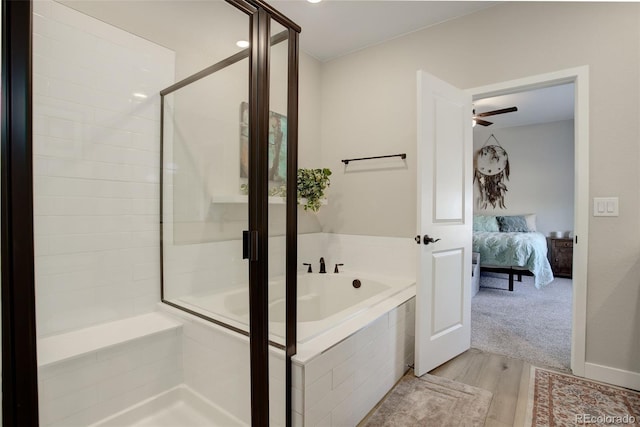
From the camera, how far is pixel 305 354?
4.63 ft

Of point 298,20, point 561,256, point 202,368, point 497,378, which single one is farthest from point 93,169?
point 561,256

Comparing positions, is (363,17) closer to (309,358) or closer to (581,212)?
(581,212)

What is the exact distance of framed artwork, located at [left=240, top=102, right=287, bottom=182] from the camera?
4.54 ft

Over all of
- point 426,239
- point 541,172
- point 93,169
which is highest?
point 541,172

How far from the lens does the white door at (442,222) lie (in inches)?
84.1

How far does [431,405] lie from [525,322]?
1936 mm

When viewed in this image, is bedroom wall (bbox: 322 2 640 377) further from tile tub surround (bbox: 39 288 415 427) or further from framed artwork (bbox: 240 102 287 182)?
framed artwork (bbox: 240 102 287 182)

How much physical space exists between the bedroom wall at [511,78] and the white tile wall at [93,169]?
1733 mm

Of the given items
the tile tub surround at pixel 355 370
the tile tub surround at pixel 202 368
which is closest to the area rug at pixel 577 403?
the tile tub surround at pixel 355 370

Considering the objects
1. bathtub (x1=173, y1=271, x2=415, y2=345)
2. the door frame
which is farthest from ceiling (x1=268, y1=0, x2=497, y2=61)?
bathtub (x1=173, y1=271, x2=415, y2=345)

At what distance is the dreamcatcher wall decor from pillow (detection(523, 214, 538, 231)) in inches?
19.2

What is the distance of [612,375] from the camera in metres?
2.00

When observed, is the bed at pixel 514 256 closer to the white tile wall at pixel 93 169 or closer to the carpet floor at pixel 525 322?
the carpet floor at pixel 525 322

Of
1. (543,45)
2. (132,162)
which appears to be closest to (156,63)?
(132,162)
